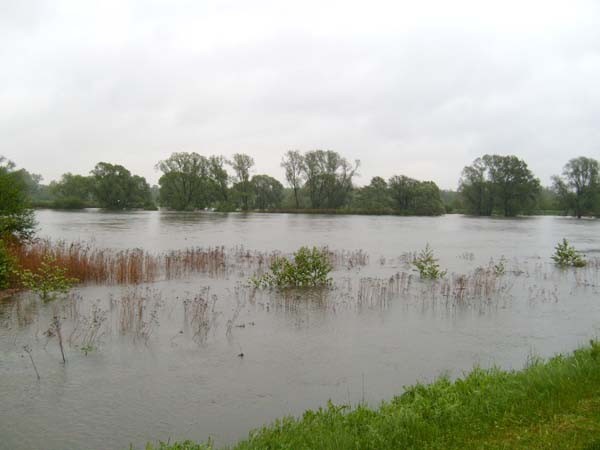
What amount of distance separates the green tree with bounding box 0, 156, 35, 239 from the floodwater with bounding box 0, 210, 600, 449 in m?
5.45

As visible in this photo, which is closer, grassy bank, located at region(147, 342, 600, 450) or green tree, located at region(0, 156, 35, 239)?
grassy bank, located at region(147, 342, 600, 450)

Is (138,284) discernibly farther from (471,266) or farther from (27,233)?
(471,266)

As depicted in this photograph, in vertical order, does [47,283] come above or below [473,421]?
above

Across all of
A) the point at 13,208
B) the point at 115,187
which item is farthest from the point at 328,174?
the point at 13,208

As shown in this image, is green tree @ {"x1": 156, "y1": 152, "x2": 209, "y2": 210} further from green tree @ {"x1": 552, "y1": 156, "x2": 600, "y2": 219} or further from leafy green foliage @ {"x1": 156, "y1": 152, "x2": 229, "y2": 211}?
green tree @ {"x1": 552, "y1": 156, "x2": 600, "y2": 219}

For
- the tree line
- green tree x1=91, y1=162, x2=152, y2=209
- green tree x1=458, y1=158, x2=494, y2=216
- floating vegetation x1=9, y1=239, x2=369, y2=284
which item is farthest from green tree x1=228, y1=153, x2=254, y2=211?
floating vegetation x1=9, y1=239, x2=369, y2=284

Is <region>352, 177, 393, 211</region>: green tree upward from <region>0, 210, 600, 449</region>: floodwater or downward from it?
upward

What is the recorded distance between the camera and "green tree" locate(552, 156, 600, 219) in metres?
88.8

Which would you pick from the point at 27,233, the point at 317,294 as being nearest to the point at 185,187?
the point at 27,233

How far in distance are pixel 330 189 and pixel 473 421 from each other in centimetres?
9231

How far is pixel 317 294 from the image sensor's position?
13.9 m

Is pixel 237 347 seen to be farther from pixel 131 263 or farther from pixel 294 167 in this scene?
pixel 294 167

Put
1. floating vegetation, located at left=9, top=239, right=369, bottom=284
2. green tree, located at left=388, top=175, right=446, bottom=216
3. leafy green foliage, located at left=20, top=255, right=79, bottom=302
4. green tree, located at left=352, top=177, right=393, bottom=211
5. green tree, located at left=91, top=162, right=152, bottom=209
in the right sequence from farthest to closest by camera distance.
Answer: green tree, located at left=352, top=177, right=393, bottom=211 < green tree, located at left=388, top=175, right=446, bottom=216 < green tree, located at left=91, top=162, right=152, bottom=209 < floating vegetation, located at left=9, top=239, right=369, bottom=284 < leafy green foliage, located at left=20, top=255, right=79, bottom=302

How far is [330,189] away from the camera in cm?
9625
